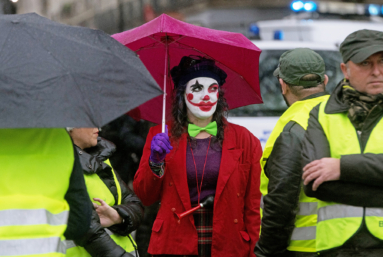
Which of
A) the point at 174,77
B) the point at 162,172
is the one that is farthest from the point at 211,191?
the point at 174,77

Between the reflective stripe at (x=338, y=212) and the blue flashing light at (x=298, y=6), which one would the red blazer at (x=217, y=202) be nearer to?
the reflective stripe at (x=338, y=212)

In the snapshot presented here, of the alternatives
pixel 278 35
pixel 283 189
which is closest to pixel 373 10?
pixel 278 35

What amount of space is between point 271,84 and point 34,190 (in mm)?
5293

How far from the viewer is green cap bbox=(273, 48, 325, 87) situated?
13.6 feet

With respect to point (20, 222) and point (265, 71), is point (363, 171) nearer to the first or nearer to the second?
point (20, 222)

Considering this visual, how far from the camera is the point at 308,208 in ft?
12.5

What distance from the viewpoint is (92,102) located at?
3084mm

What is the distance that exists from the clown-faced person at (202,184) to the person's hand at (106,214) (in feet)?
1.01

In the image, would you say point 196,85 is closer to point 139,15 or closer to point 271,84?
point 271,84

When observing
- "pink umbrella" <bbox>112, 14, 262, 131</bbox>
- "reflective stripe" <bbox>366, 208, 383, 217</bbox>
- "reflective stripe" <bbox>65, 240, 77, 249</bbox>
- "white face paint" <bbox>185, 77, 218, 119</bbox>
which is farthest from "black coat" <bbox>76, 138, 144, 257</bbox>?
"reflective stripe" <bbox>366, 208, 383, 217</bbox>

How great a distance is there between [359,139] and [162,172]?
1570mm

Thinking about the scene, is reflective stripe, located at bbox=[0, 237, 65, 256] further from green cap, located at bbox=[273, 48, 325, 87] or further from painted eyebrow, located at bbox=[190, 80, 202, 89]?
painted eyebrow, located at bbox=[190, 80, 202, 89]

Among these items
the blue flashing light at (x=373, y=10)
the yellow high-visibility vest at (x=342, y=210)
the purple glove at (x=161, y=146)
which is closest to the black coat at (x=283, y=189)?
the yellow high-visibility vest at (x=342, y=210)

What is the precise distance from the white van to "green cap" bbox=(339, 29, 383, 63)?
374 centimetres
